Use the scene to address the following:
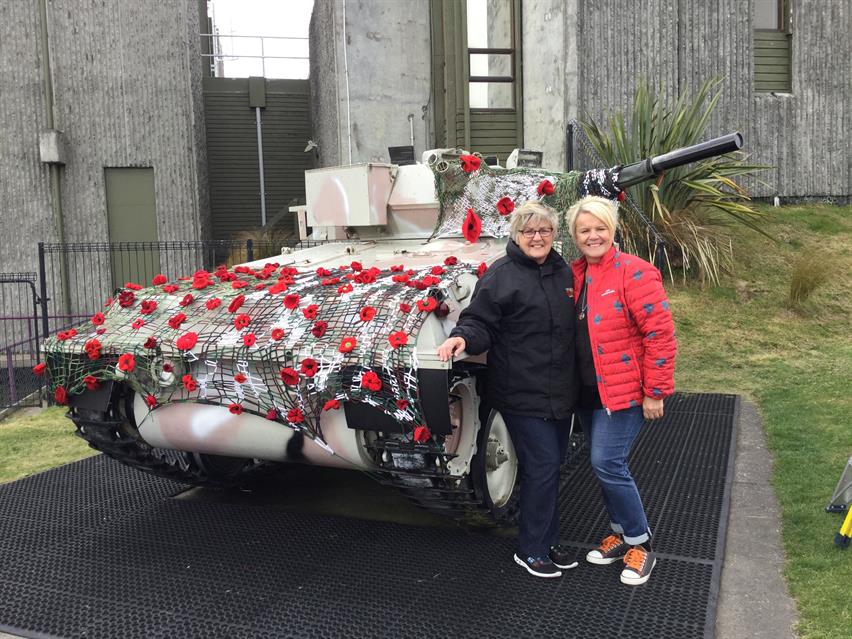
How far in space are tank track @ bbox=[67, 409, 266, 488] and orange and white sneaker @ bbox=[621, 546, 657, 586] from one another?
8.58 feet

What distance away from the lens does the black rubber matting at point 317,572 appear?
3578 mm

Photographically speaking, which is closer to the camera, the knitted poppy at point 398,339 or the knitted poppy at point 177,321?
the knitted poppy at point 398,339

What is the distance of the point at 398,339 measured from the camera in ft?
11.8

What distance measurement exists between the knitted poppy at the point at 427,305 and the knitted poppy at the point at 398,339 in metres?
0.18

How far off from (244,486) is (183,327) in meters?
1.81

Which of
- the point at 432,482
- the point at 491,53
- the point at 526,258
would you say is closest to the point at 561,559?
the point at 432,482

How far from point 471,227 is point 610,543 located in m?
2.23

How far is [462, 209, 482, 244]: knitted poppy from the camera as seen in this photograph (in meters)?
5.43

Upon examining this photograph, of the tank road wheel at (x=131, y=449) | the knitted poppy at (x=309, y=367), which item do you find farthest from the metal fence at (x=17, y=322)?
the knitted poppy at (x=309, y=367)

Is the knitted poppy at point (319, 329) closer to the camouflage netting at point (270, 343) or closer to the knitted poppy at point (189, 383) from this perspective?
the camouflage netting at point (270, 343)

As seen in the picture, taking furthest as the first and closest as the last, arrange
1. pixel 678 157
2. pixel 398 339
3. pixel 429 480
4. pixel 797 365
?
pixel 797 365
pixel 678 157
pixel 429 480
pixel 398 339

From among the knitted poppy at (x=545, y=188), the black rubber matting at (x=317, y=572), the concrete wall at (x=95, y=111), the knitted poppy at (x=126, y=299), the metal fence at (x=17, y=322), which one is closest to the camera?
the black rubber matting at (x=317, y=572)

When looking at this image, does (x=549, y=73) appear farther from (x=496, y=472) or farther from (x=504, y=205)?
(x=496, y=472)

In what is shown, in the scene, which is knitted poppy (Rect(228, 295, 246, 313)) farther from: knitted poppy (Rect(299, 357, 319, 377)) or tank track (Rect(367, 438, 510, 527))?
tank track (Rect(367, 438, 510, 527))
